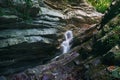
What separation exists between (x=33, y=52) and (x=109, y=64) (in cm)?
498

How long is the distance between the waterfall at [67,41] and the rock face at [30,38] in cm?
25

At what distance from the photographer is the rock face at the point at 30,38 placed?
12344 mm

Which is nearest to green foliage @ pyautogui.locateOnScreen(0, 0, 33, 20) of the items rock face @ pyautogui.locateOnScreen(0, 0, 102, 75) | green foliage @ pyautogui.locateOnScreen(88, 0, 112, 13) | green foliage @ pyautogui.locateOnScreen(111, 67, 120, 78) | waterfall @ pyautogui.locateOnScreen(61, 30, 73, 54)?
rock face @ pyautogui.locateOnScreen(0, 0, 102, 75)

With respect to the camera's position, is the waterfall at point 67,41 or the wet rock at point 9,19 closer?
the wet rock at point 9,19

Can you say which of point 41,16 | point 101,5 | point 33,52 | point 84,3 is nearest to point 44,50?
point 33,52

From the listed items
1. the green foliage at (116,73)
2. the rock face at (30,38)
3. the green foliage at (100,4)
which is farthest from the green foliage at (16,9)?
the green foliage at (100,4)

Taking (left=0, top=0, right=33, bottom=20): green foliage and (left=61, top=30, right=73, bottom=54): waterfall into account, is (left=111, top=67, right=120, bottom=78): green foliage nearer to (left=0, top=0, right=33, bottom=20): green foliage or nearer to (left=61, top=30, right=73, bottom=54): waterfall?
(left=0, top=0, right=33, bottom=20): green foliage

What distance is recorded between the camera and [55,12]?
47.6ft

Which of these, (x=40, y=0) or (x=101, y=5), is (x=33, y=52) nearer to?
(x=40, y=0)

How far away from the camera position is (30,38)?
42.3 ft

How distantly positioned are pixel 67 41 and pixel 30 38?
89.4 inches

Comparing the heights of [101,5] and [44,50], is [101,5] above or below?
above

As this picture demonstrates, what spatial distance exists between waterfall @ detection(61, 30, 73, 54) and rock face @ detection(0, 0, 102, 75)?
25 centimetres

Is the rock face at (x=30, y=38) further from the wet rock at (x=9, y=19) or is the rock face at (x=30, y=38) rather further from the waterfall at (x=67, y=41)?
the waterfall at (x=67, y=41)
